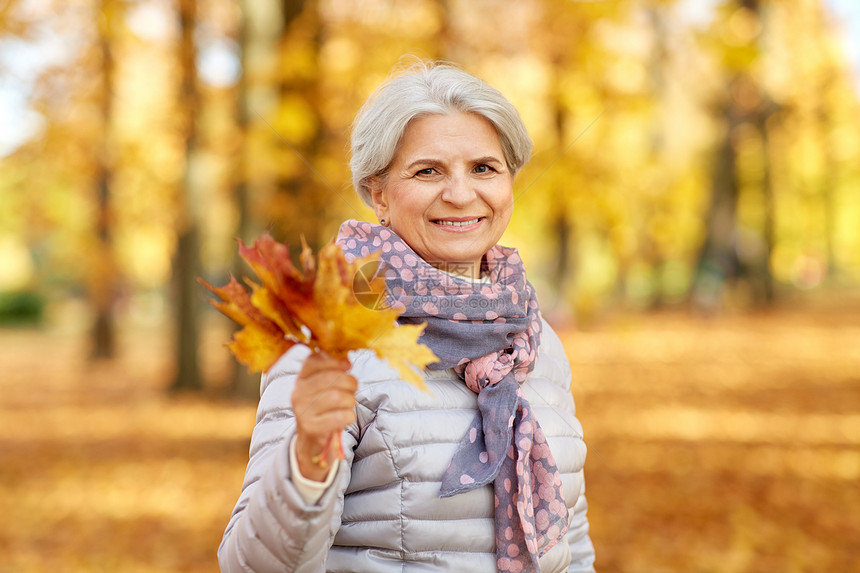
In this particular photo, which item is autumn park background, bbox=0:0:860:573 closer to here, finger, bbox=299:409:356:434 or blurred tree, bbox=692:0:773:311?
blurred tree, bbox=692:0:773:311

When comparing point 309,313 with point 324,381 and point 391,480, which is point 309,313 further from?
point 391,480

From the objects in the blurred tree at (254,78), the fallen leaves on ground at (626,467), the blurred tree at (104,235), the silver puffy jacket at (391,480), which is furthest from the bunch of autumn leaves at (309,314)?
the blurred tree at (104,235)

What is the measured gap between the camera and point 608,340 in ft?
52.7

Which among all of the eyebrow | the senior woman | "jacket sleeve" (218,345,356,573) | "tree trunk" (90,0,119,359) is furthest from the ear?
"tree trunk" (90,0,119,359)

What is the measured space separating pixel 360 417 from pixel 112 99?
42.7ft

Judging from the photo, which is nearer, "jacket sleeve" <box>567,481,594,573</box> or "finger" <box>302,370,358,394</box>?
"finger" <box>302,370,358,394</box>

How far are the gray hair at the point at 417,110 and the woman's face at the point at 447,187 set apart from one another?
25 millimetres

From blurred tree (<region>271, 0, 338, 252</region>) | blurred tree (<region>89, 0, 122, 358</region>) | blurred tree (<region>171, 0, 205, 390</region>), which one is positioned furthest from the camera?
blurred tree (<region>89, 0, 122, 358</region>)

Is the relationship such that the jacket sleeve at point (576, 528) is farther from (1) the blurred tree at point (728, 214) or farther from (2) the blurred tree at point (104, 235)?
(1) the blurred tree at point (728, 214)

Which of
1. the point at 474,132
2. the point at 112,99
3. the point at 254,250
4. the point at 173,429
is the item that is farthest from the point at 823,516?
the point at 112,99

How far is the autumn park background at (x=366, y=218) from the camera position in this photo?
5414 mm

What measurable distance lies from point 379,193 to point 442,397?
20.7 inches

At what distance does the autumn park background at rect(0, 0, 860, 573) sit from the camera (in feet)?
17.8

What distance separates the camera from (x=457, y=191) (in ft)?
5.80
